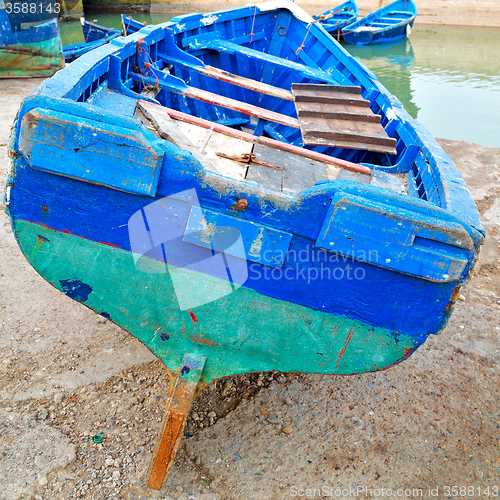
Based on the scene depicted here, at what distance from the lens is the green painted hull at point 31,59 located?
784 cm

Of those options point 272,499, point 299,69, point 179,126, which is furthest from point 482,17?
point 272,499

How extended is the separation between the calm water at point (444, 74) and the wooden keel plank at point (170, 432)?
27.3 feet

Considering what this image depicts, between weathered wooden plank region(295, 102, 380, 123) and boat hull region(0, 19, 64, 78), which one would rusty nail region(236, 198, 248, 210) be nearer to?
weathered wooden plank region(295, 102, 380, 123)

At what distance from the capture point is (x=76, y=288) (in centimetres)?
214

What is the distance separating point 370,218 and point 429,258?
32cm

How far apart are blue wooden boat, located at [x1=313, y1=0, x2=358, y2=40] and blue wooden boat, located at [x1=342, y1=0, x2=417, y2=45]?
25cm

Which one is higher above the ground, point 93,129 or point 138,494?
point 93,129

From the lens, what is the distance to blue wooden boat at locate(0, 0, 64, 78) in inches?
302

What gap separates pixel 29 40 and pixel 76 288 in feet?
26.3

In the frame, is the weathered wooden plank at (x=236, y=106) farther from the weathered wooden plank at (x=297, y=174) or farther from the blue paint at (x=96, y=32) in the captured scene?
the blue paint at (x=96, y=32)

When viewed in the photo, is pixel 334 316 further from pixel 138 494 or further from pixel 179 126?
pixel 179 126

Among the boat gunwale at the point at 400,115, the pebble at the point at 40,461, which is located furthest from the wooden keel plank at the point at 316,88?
the pebble at the point at 40,461

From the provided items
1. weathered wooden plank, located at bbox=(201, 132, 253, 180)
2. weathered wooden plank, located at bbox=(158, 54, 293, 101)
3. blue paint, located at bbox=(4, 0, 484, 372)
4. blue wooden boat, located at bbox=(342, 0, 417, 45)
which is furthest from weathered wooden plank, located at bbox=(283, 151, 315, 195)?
blue wooden boat, located at bbox=(342, 0, 417, 45)

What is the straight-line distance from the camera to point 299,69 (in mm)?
4844
